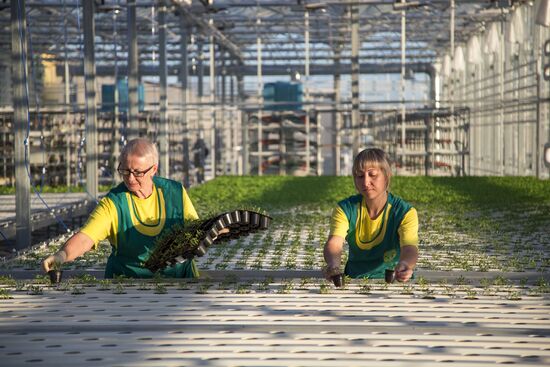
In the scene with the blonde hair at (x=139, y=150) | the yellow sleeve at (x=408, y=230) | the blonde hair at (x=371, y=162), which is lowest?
the yellow sleeve at (x=408, y=230)

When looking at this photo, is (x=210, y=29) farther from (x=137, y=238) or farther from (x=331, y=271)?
(x=331, y=271)

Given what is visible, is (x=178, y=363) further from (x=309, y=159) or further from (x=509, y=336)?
(x=309, y=159)

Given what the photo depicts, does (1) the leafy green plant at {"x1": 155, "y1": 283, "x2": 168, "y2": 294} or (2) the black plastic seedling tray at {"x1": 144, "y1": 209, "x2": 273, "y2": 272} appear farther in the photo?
(2) the black plastic seedling tray at {"x1": 144, "y1": 209, "x2": 273, "y2": 272}

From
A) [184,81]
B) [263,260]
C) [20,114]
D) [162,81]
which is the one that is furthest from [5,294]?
[184,81]

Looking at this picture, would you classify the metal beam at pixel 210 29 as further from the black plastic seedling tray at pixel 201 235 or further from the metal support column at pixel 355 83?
the black plastic seedling tray at pixel 201 235

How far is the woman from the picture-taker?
13.6 ft

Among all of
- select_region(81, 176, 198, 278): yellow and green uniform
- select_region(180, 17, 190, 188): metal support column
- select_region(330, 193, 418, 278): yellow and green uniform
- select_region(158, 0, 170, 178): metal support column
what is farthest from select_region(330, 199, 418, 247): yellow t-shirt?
select_region(180, 17, 190, 188): metal support column

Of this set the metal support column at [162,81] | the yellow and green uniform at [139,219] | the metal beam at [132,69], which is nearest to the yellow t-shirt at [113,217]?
the yellow and green uniform at [139,219]

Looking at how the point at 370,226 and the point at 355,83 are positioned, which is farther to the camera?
the point at 355,83

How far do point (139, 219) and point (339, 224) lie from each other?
0.96m

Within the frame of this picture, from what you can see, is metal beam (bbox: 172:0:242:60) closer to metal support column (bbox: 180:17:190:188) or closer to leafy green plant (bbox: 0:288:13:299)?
metal support column (bbox: 180:17:190:188)

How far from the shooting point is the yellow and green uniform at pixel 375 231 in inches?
170

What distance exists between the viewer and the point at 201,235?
4.31 meters

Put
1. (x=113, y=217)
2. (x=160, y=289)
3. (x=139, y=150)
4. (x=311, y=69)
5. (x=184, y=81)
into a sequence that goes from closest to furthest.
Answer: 1. (x=160, y=289)
2. (x=139, y=150)
3. (x=113, y=217)
4. (x=184, y=81)
5. (x=311, y=69)
